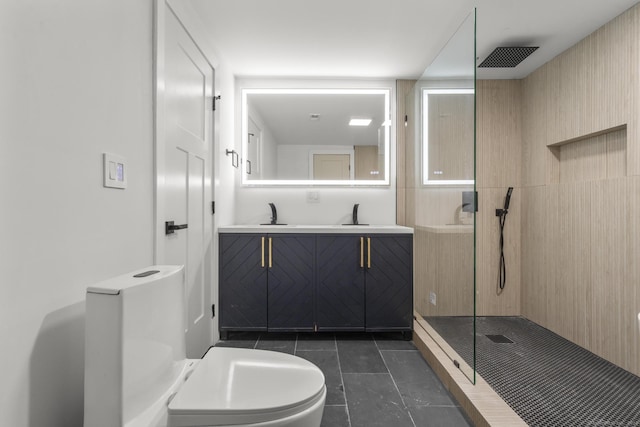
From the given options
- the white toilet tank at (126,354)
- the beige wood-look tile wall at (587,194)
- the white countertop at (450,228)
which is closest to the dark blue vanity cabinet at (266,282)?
the white countertop at (450,228)

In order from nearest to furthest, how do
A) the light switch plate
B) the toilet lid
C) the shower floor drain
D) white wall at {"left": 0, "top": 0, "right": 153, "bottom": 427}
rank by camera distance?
white wall at {"left": 0, "top": 0, "right": 153, "bottom": 427}
the toilet lid
the light switch plate
the shower floor drain

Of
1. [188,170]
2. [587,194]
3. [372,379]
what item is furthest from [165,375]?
[587,194]

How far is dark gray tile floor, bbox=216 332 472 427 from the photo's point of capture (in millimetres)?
1610

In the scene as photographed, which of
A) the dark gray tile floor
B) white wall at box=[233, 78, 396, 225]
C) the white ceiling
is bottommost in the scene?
the dark gray tile floor

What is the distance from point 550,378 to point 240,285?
87.5 inches

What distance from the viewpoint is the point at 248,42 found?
2.36m

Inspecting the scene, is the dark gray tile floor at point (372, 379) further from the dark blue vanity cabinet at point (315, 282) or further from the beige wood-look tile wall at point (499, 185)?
the beige wood-look tile wall at point (499, 185)

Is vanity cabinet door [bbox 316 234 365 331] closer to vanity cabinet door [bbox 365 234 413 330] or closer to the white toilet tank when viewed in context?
vanity cabinet door [bbox 365 234 413 330]

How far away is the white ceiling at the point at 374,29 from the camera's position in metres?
1.96

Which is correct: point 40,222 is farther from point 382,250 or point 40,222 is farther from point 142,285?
point 382,250

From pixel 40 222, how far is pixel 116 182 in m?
0.35

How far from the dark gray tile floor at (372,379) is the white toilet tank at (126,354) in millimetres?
976

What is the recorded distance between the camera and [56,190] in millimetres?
917

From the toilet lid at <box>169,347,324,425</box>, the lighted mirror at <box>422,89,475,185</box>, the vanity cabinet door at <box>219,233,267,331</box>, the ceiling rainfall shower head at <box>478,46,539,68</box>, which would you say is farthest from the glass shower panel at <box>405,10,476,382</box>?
the vanity cabinet door at <box>219,233,267,331</box>
